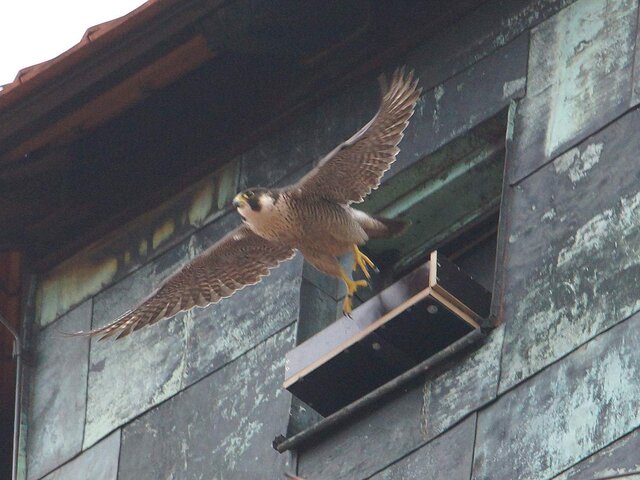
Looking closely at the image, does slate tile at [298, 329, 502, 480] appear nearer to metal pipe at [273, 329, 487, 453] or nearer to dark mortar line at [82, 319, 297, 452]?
metal pipe at [273, 329, 487, 453]

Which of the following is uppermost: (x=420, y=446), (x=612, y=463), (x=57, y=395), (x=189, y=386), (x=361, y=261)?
(x=361, y=261)

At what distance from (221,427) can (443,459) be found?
4.74 feet

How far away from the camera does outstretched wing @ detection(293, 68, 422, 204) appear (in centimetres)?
870

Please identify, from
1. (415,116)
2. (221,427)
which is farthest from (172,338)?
(415,116)

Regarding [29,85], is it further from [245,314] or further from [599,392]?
[599,392]

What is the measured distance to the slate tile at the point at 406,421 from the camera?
300 inches

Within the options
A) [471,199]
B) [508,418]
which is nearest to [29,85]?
[471,199]

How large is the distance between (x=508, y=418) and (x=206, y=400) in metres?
1.84

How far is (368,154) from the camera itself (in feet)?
28.7

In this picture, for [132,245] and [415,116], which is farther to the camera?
[132,245]

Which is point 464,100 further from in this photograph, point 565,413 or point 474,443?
point 565,413

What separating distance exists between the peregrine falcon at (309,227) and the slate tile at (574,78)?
0.62 m

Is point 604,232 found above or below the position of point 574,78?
below

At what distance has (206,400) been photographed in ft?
29.0
